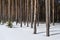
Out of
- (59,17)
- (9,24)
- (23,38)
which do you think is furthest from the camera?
(59,17)

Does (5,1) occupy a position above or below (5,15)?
above

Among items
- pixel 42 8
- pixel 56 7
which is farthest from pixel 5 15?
pixel 56 7

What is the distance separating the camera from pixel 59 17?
47.6 feet

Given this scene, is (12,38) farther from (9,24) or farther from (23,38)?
(9,24)

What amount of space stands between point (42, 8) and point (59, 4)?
144 centimetres

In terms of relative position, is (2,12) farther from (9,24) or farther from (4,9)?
(9,24)

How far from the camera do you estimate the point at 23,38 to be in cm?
723

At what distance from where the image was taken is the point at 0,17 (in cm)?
1505

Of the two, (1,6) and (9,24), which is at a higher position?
(1,6)

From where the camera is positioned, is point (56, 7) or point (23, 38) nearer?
point (23, 38)

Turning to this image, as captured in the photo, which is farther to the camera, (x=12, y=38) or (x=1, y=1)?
(x=1, y=1)

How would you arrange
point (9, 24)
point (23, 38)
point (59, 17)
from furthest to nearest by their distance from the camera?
point (59, 17)
point (9, 24)
point (23, 38)

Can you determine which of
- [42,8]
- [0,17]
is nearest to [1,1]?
[0,17]

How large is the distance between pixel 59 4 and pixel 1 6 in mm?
4840
